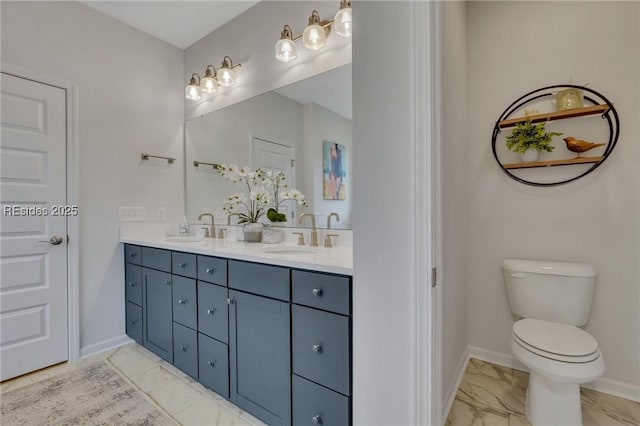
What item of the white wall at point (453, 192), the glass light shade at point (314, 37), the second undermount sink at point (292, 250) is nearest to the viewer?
the white wall at point (453, 192)

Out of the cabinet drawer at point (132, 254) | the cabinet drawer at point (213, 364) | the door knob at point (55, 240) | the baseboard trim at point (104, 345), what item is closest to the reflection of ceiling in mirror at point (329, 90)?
the cabinet drawer at point (213, 364)

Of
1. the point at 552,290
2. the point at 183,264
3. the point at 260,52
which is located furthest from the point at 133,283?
the point at 552,290

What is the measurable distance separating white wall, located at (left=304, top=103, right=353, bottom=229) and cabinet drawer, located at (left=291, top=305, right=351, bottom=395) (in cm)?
76

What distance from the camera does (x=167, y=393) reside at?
1.72 metres

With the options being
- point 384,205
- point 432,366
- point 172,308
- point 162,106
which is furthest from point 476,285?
point 162,106

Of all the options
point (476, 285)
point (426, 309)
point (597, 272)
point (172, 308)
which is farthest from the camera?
point (476, 285)

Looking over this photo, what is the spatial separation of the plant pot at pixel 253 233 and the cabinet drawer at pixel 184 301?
1.53 ft

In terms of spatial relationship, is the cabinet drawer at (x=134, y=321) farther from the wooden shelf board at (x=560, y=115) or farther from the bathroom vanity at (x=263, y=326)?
the wooden shelf board at (x=560, y=115)

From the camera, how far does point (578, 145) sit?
1.61 m

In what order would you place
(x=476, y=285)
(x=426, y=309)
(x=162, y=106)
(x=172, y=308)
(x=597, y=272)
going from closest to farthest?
(x=426, y=309), (x=597, y=272), (x=172, y=308), (x=476, y=285), (x=162, y=106)

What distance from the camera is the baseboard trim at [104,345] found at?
7.14 ft

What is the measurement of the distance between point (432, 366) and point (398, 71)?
0.88 meters

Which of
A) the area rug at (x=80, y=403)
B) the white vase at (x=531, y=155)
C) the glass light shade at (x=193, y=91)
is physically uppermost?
the glass light shade at (x=193, y=91)

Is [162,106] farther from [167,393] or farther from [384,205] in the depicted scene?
[384,205]
